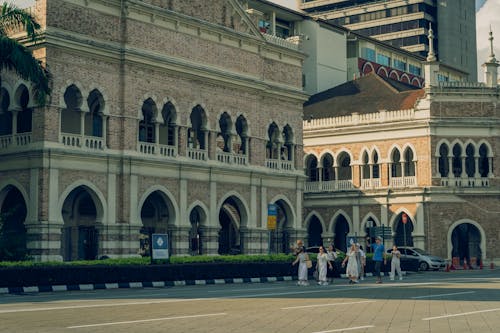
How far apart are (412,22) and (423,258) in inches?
2657

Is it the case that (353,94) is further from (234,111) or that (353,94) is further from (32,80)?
(32,80)

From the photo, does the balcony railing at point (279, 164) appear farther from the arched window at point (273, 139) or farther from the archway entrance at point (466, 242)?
the archway entrance at point (466, 242)

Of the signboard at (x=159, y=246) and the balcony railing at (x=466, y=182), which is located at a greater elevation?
the balcony railing at (x=466, y=182)

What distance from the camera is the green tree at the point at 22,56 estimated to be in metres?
34.4

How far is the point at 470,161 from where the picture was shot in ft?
201

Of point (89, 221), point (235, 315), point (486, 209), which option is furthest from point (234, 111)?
point (235, 315)

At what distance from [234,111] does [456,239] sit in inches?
820

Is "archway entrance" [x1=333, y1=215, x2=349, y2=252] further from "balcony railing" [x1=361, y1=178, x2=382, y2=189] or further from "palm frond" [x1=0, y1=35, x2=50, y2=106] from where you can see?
"palm frond" [x1=0, y1=35, x2=50, y2=106]

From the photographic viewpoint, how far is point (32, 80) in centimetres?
3519

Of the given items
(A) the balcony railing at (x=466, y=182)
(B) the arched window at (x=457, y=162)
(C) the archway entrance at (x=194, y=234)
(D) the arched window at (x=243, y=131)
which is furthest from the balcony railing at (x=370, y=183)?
(D) the arched window at (x=243, y=131)

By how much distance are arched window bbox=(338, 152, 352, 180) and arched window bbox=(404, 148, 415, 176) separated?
4274 millimetres

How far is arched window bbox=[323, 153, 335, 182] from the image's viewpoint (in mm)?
64688

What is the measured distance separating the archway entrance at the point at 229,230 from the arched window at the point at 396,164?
1269 cm


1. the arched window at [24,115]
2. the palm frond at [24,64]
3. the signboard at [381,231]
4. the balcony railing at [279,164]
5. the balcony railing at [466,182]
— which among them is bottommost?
the signboard at [381,231]
